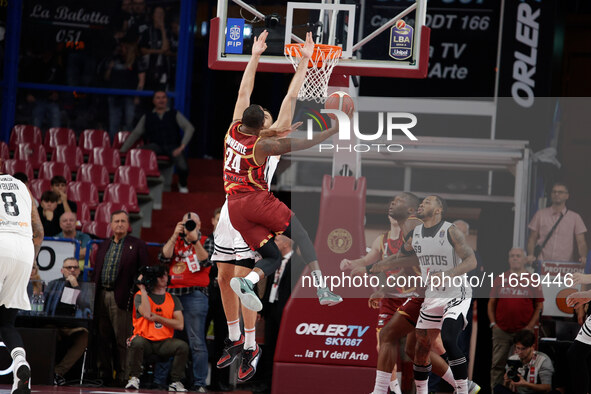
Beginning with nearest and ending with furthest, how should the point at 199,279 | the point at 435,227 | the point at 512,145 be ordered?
1. the point at 435,227
2. the point at 199,279
3. the point at 512,145

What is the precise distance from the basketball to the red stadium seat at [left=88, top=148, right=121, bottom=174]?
22.0 ft

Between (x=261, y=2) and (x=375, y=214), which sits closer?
(x=261, y=2)

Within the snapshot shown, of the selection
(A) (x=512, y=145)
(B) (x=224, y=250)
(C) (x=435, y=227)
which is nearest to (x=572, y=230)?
(A) (x=512, y=145)

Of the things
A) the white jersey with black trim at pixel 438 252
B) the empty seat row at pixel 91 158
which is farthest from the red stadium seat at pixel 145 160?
the white jersey with black trim at pixel 438 252

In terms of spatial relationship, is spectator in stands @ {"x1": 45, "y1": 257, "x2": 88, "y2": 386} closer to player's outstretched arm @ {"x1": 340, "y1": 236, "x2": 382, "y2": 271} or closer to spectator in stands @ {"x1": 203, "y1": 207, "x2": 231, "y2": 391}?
spectator in stands @ {"x1": 203, "y1": 207, "x2": 231, "y2": 391}

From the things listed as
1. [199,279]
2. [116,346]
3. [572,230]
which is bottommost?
[116,346]

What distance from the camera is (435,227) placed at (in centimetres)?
1015

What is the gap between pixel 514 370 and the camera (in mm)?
11367

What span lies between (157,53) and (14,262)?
8100 mm

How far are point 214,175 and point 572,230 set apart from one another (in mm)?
6425

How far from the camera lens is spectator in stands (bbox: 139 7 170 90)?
54.2ft

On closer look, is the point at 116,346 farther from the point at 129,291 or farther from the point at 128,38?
the point at 128,38

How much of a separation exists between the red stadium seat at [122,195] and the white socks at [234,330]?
18.4 ft

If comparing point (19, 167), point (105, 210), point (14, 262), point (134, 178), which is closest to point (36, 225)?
point (14, 262)
